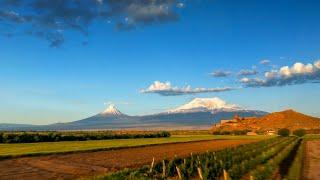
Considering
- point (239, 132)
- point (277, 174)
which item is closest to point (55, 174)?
point (277, 174)

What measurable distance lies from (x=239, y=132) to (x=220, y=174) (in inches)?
5939

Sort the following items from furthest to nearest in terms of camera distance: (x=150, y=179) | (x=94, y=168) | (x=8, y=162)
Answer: (x=8, y=162)
(x=94, y=168)
(x=150, y=179)

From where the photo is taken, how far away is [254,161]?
4388 centimetres

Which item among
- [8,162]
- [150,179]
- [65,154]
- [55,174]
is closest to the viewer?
[150,179]

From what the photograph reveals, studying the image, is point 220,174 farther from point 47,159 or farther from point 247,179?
point 47,159

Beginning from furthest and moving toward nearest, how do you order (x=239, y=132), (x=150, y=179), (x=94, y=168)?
(x=239, y=132)
(x=94, y=168)
(x=150, y=179)

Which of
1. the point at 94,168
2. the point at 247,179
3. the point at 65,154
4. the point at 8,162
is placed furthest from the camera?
the point at 65,154

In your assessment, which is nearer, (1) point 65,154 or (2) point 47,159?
(2) point 47,159

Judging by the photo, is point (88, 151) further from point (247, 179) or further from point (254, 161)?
point (247, 179)

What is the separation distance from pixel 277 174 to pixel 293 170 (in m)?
4.62

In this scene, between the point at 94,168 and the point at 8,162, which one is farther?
the point at 8,162

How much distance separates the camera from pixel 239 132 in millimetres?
183000

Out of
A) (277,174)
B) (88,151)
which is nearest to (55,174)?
(277,174)

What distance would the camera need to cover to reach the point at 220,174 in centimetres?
3475
